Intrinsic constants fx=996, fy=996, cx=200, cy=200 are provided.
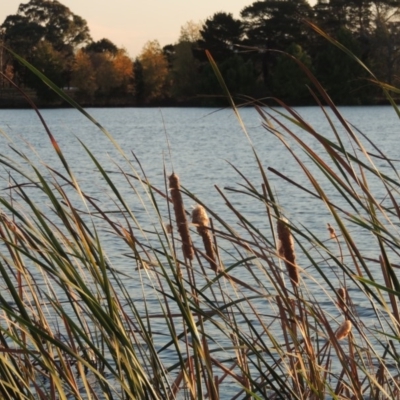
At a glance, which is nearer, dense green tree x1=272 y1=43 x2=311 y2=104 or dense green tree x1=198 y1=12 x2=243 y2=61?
dense green tree x1=272 y1=43 x2=311 y2=104

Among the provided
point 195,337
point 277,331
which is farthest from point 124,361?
point 277,331

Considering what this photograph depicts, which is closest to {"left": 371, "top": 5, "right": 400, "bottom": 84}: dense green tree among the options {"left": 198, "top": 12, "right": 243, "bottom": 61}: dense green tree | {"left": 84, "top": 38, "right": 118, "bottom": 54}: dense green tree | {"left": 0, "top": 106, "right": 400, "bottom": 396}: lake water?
{"left": 198, "top": 12, "right": 243, "bottom": 61}: dense green tree

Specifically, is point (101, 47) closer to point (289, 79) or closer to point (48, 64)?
point (48, 64)

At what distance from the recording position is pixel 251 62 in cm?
6919

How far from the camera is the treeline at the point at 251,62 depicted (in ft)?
217

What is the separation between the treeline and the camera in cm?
6619

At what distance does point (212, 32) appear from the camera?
72375 mm

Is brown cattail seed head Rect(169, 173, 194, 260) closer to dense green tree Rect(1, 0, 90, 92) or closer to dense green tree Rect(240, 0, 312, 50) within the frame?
dense green tree Rect(240, 0, 312, 50)

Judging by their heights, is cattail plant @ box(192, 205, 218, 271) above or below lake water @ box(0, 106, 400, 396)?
above

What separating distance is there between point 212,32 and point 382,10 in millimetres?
12645

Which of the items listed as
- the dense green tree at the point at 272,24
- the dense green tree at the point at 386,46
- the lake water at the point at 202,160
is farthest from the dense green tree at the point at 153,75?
the lake water at the point at 202,160

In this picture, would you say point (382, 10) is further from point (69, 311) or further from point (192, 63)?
point (69, 311)

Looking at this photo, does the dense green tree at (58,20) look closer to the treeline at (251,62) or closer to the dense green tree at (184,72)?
the treeline at (251,62)

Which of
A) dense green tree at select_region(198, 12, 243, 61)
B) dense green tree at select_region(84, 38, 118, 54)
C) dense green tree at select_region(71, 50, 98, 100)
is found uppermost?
dense green tree at select_region(198, 12, 243, 61)
